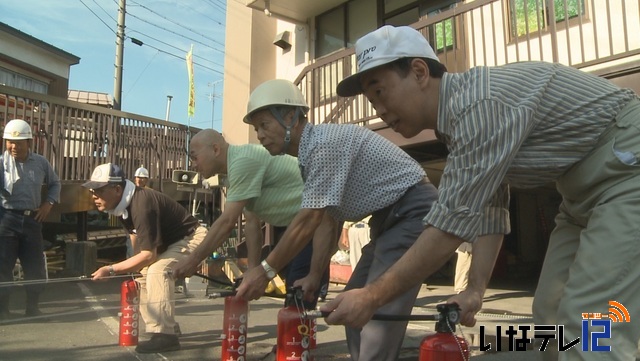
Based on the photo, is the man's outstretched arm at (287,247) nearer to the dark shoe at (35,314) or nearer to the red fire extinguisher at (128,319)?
the red fire extinguisher at (128,319)

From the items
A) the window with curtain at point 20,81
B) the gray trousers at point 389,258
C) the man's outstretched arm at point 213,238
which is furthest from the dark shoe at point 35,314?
the window with curtain at point 20,81

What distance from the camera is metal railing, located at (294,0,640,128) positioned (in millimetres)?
6156

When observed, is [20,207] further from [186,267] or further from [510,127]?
[510,127]

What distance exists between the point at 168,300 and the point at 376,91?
3.11 m

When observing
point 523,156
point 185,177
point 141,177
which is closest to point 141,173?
point 141,177

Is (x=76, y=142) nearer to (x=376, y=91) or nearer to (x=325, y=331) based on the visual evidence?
(x=325, y=331)

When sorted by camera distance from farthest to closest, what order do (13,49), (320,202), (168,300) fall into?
1. (13,49)
2. (168,300)
3. (320,202)

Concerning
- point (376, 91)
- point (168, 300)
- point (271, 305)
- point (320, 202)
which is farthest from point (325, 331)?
point (376, 91)

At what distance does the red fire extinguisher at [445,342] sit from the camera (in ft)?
5.87

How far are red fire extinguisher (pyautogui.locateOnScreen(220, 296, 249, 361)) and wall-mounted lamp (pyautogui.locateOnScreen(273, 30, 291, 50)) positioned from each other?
29.5 ft

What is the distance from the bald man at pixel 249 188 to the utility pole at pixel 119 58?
44.0 ft

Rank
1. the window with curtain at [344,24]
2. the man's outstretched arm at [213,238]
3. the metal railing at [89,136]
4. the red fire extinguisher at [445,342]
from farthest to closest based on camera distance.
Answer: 1. the window with curtain at [344,24]
2. the metal railing at [89,136]
3. the man's outstretched arm at [213,238]
4. the red fire extinguisher at [445,342]

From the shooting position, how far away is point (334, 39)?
11.0m

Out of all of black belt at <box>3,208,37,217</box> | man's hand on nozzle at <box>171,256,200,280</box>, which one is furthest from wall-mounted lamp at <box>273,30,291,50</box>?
man's hand on nozzle at <box>171,256,200,280</box>
